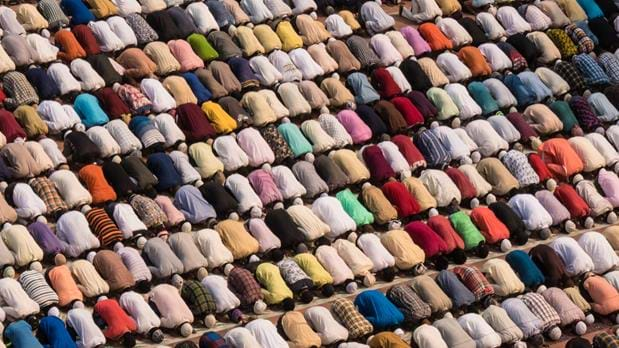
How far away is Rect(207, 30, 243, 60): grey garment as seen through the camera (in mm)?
48406

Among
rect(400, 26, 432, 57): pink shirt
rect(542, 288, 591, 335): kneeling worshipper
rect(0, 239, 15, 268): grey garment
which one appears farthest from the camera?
rect(400, 26, 432, 57): pink shirt

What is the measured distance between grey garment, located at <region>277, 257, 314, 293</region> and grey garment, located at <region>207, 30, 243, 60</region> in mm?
7654

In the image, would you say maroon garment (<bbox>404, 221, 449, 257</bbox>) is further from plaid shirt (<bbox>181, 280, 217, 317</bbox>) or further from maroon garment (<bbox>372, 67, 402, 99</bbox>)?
plaid shirt (<bbox>181, 280, 217, 317</bbox>)

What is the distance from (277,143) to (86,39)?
5.87m

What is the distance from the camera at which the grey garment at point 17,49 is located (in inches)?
1829

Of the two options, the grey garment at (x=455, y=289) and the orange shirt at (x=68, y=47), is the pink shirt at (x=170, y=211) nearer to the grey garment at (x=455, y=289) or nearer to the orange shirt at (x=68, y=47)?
the orange shirt at (x=68, y=47)

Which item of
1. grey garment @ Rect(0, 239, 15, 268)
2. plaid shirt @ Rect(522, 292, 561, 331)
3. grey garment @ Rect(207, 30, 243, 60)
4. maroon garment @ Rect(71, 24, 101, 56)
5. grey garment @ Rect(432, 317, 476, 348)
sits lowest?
plaid shirt @ Rect(522, 292, 561, 331)

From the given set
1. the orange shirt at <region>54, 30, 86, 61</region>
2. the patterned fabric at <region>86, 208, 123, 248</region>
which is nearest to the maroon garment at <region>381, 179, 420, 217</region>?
the patterned fabric at <region>86, 208, 123, 248</region>

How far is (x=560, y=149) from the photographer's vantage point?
4750 centimetres

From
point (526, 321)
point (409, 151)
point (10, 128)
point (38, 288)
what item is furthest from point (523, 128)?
point (38, 288)

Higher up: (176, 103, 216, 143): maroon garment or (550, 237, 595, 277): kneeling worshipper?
(176, 103, 216, 143): maroon garment

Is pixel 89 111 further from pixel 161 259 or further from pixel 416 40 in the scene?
A: pixel 416 40

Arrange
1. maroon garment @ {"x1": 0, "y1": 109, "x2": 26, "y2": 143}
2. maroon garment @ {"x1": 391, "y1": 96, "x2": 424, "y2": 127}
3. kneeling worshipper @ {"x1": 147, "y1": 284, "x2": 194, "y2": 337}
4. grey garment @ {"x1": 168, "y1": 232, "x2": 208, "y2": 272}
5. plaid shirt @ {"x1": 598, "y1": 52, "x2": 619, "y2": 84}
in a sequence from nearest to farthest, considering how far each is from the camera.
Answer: kneeling worshipper @ {"x1": 147, "y1": 284, "x2": 194, "y2": 337}
grey garment @ {"x1": 168, "y1": 232, "x2": 208, "y2": 272}
maroon garment @ {"x1": 0, "y1": 109, "x2": 26, "y2": 143}
maroon garment @ {"x1": 391, "y1": 96, "x2": 424, "y2": 127}
plaid shirt @ {"x1": 598, "y1": 52, "x2": 619, "y2": 84}

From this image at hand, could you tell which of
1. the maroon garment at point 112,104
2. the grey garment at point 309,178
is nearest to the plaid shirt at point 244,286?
the grey garment at point 309,178
